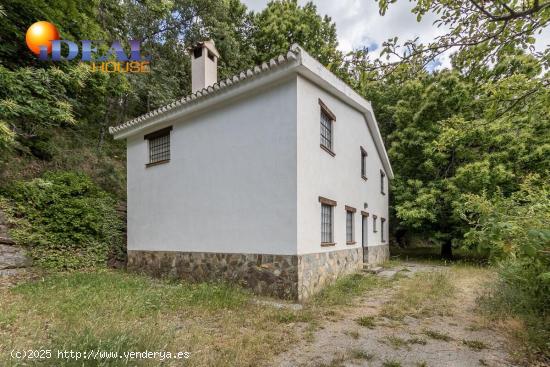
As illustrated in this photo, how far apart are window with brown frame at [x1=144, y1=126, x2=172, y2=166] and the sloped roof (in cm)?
35

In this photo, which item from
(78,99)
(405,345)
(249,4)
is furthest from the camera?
(249,4)

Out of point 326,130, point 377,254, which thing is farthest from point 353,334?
point 377,254

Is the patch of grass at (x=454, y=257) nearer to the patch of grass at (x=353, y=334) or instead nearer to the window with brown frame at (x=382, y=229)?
the window with brown frame at (x=382, y=229)

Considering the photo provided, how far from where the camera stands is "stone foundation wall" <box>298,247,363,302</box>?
6633 mm

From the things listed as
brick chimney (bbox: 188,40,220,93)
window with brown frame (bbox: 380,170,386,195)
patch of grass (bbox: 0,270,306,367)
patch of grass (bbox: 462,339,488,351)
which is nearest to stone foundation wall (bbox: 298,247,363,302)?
patch of grass (bbox: 0,270,306,367)

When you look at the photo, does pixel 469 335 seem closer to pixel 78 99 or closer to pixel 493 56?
pixel 493 56

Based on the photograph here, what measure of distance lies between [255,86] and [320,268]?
4.83 metres

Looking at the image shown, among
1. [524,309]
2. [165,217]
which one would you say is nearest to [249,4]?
[165,217]

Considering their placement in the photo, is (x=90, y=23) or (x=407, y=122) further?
(x=407, y=122)

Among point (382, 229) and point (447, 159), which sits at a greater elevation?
point (447, 159)

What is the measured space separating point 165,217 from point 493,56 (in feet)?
28.7

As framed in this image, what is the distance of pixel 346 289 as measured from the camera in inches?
308

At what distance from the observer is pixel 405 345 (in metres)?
4.44

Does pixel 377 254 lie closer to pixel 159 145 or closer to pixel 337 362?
pixel 159 145
